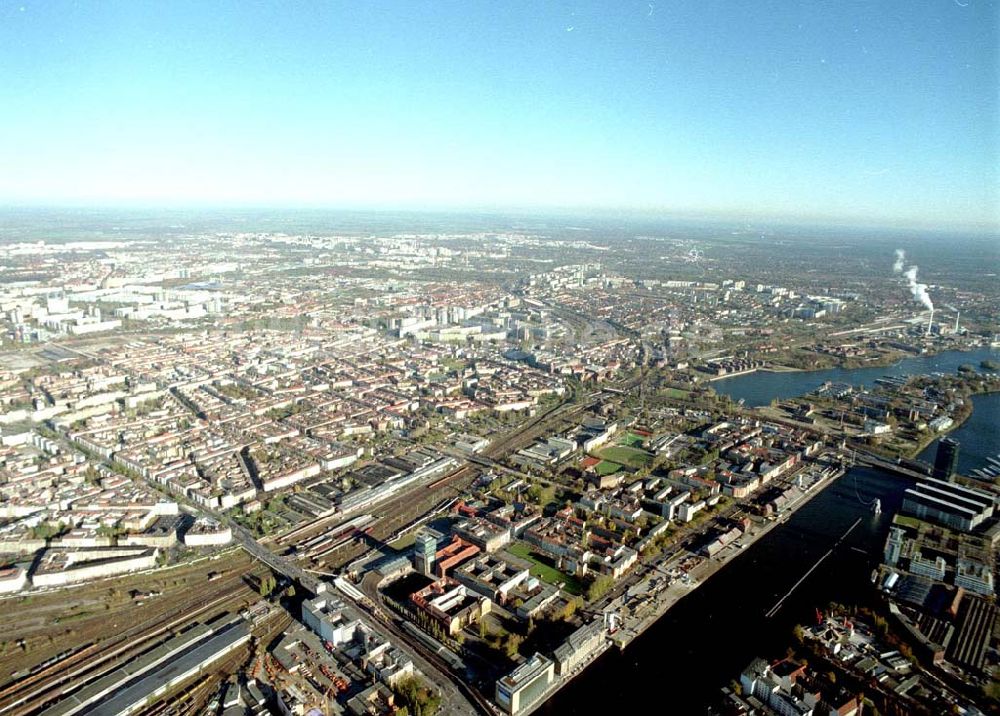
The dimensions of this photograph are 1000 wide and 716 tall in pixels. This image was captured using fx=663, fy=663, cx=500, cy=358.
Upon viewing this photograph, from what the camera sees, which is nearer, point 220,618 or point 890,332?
point 220,618

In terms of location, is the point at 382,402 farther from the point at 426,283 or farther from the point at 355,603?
the point at 426,283

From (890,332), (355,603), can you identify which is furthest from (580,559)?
(890,332)

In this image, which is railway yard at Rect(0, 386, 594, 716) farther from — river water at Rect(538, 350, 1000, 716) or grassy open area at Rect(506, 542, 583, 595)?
river water at Rect(538, 350, 1000, 716)

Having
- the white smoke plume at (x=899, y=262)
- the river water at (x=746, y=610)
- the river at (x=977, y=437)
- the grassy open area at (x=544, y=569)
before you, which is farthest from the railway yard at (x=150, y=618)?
the white smoke plume at (x=899, y=262)

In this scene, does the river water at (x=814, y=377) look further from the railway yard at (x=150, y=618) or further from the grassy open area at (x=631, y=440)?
the railway yard at (x=150, y=618)

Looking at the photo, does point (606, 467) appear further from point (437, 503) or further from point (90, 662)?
point (90, 662)

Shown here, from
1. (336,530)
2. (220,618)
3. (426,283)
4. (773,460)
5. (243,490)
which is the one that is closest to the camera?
(220,618)
